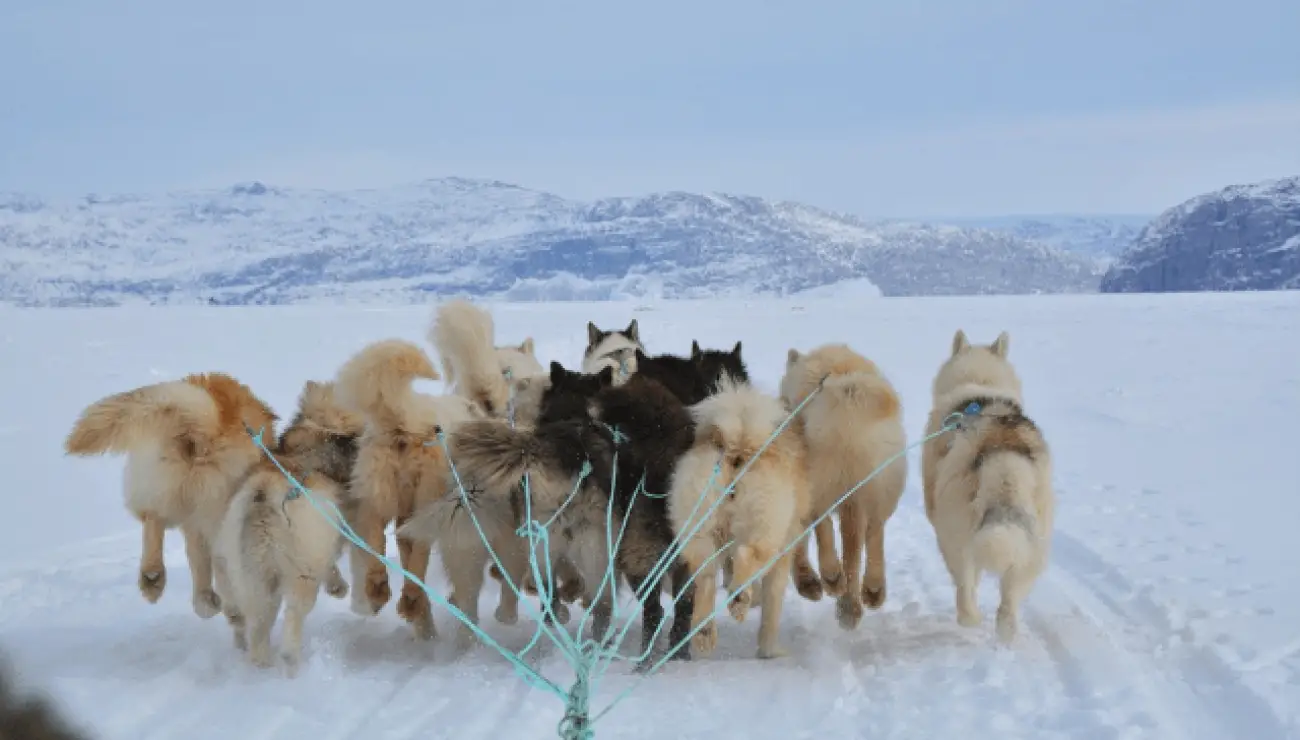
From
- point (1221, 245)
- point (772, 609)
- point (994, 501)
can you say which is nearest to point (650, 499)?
point (772, 609)

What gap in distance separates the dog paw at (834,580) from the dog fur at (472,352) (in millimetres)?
2272

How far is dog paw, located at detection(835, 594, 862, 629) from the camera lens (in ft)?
18.5

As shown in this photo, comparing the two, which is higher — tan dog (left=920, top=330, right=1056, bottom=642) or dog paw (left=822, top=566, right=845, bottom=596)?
tan dog (left=920, top=330, right=1056, bottom=642)

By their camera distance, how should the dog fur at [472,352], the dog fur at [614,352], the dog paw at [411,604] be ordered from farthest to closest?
1. the dog fur at [614,352]
2. the dog fur at [472,352]
3. the dog paw at [411,604]

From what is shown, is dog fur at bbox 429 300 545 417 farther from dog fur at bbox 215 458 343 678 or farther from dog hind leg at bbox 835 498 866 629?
dog hind leg at bbox 835 498 866 629

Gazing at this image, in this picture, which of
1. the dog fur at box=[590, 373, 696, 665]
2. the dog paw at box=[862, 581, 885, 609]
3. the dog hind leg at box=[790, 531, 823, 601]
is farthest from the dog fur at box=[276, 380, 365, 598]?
the dog paw at box=[862, 581, 885, 609]

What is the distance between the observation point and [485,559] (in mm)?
5543

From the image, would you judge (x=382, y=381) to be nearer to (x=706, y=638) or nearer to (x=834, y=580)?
(x=706, y=638)

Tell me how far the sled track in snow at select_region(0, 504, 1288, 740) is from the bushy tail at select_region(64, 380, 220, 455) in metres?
0.96

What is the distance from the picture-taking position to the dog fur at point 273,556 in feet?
16.0

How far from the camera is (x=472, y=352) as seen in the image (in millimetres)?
7090


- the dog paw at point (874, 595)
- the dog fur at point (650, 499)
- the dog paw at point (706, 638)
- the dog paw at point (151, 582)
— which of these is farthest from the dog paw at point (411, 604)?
the dog paw at point (874, 595)

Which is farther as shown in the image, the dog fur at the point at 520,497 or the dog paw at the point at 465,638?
the dog paw at the point at 465,638

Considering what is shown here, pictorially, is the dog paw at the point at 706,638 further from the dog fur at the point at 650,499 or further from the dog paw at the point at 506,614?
the dog paw at the point at 506,614
